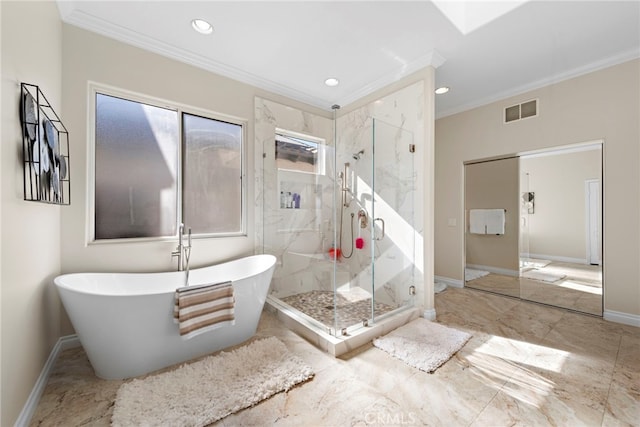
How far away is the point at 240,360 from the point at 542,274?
12.6 ft

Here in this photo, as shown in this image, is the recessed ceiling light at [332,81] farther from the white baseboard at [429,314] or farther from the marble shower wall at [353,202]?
the white baseboard at [429,314]

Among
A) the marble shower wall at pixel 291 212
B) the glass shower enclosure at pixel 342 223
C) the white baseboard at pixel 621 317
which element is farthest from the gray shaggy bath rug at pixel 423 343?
the white baseboard at pixel 621 317

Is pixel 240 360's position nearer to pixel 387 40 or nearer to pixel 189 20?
pixel 189 20

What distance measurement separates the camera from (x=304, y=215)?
3.54 m

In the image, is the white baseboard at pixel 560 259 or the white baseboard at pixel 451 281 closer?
the white baseboard at pixel 560 259

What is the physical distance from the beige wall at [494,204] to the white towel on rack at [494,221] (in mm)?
51

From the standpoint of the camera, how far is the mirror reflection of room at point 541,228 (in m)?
2.91

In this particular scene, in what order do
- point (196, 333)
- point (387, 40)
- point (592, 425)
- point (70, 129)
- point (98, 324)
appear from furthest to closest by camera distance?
point (387, 40) → point (70, 129) → point (196, 333) → point (98, 324) → point (592, 425)

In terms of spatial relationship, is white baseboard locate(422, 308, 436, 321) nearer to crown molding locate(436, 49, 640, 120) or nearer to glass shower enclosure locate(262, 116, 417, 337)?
glass shower enclosure locate(262, 116, 417, 337)

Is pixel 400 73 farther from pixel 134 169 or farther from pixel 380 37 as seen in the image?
pixel 134 169

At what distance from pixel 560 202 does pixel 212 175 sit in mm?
4272

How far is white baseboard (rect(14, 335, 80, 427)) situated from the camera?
53.4 inches

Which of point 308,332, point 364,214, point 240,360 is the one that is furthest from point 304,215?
point 240,360

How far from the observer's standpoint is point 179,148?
8.93ft
